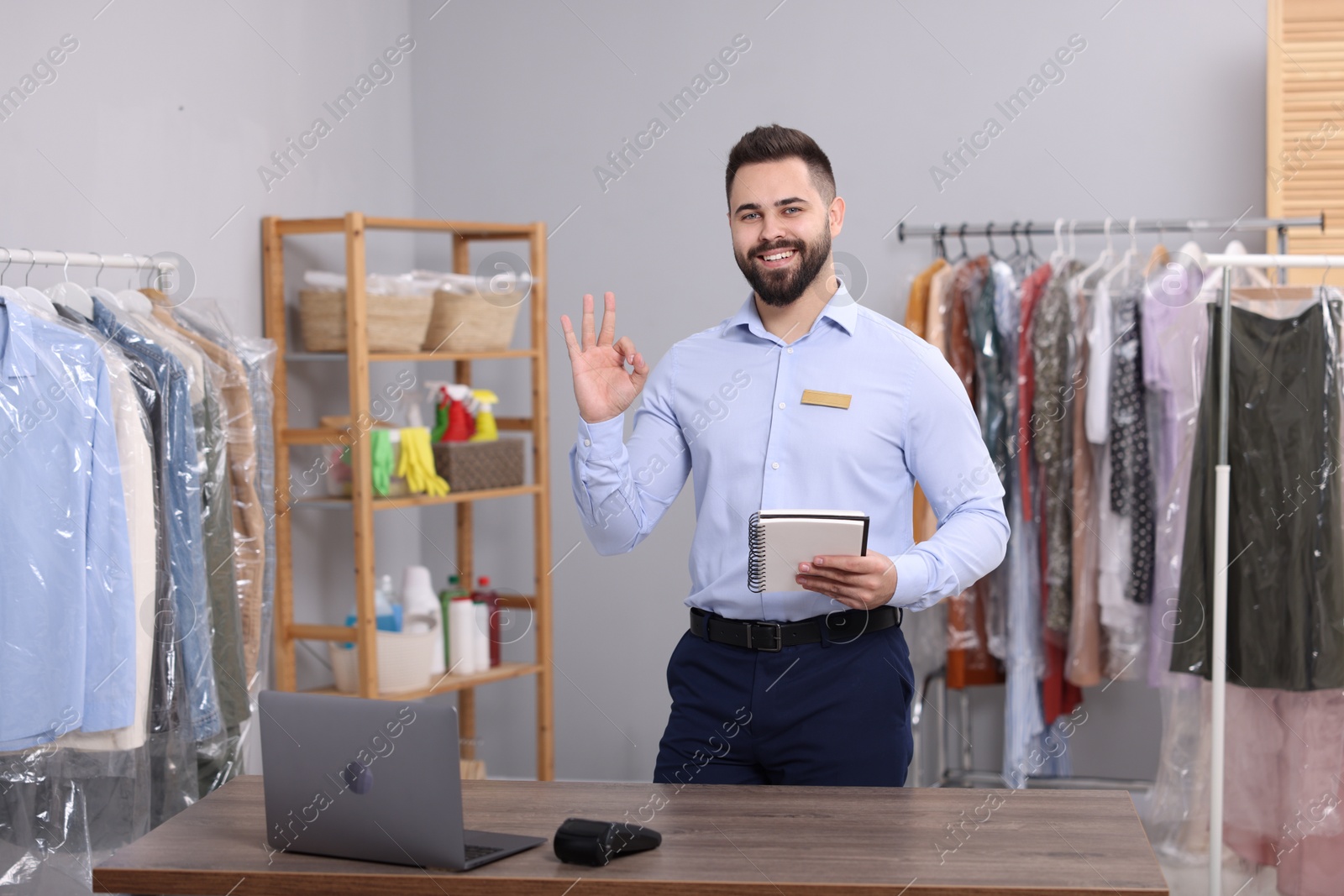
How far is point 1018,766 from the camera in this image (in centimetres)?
360

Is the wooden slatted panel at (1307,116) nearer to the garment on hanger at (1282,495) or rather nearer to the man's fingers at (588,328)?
the garment on hanger at (1282,495)

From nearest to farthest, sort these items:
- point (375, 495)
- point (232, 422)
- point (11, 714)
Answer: point (11, 714) < point (232, 422) < point (375, 495)

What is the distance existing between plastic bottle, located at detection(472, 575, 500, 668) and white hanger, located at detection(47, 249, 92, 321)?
5.27ft

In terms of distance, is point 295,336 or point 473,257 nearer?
point 295,336

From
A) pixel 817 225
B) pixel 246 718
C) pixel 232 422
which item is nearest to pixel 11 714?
pixel 246 718

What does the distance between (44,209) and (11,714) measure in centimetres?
106

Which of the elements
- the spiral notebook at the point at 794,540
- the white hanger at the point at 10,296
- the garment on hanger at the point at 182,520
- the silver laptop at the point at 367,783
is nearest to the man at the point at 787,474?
the spiral notebook at the point at 794,540

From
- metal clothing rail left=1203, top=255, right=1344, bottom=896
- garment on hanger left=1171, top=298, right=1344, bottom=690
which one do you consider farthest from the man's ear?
garment on hanger left=1171, top=298, right=1344, bottom=690

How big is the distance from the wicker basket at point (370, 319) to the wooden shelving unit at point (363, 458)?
0.03 metres

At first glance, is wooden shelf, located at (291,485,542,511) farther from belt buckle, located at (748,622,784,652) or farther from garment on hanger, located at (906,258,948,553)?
belt buckle, located at (748,622,784,652)

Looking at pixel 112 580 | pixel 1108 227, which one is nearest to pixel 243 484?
pixel 112 580

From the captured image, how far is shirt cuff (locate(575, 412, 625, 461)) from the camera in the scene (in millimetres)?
2186

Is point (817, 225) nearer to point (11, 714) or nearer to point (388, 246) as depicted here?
point (11, 714)

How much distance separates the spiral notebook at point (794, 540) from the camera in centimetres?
187
